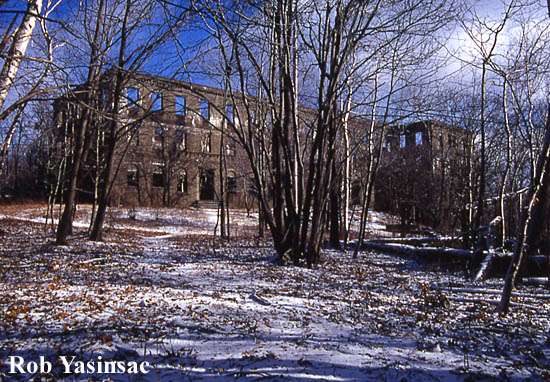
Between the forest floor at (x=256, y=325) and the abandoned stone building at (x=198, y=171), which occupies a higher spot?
the abandoned stone building at (x=198, y=171)

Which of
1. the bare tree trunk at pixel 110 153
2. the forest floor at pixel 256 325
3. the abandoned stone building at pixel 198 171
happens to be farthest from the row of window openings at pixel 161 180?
the forest floor at pixel 256 325

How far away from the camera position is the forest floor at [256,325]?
10.8 ft

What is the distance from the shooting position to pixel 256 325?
4.30 m

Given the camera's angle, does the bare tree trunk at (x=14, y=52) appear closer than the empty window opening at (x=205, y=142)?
Yes

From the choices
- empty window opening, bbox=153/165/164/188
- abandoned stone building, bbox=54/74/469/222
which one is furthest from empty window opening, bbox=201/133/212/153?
empty window opening, bbox=153/165/164/188

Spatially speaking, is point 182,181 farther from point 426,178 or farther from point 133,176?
point 426,178

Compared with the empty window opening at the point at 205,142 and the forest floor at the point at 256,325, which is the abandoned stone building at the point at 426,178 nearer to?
the forest floor at the point at 256,325

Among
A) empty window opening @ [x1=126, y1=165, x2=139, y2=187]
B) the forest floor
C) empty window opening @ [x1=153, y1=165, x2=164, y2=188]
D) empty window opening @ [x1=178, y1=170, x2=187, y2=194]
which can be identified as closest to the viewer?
the forest floor

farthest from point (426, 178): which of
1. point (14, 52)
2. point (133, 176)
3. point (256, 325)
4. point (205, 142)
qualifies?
point (14, 52)

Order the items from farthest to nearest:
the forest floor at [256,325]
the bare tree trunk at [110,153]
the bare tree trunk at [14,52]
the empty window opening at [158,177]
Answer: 1. the empty window opening at [158,177]
2. the bare tree trunk at [110,153]
3. the bare tree trunk at [14,52]
4. the forest floor at [256,325]

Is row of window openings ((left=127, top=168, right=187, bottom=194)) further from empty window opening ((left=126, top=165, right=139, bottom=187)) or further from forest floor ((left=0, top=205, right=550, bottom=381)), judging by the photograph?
forest floor ((left=0, top=205, right=550, bottom=381))

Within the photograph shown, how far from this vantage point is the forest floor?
3305 mm

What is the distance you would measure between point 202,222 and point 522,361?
2173cm

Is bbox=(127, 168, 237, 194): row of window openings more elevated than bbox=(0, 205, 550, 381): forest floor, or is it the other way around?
bbox=(127, 168, 237, 194): row of window openings
